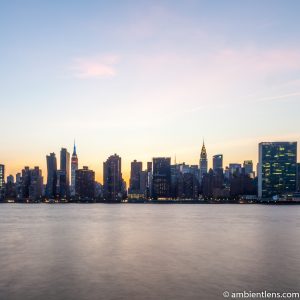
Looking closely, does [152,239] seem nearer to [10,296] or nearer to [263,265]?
[263,265]

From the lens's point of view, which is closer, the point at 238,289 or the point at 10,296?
the point at 10,296

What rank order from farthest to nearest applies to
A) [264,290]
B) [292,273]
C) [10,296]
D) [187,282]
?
[292,273], [187,282], [264,290], [10,296]

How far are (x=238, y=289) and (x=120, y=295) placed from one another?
10419 mm

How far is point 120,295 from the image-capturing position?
34969 millimetres

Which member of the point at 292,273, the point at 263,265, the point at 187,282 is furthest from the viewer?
the point at 263,265

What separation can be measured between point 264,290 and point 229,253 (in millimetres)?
21980

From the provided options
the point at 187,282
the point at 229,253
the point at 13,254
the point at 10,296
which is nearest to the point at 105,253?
the point at 13,254

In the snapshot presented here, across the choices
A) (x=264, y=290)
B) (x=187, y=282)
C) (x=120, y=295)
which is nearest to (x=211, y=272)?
Answer: (x=187, y=282)

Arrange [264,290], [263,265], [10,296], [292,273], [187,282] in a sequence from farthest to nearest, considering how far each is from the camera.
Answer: [263,265] < [292,273] < [187,282] < [264,290] < [10,296]

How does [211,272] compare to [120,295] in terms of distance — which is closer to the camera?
[120,295]

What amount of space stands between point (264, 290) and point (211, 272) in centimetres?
835

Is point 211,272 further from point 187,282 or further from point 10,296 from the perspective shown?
point 10,296

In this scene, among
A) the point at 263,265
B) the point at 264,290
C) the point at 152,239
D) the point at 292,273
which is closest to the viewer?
the point at 264,290

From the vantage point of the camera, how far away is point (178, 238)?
7875 cm
